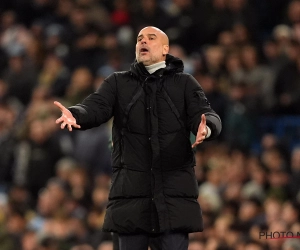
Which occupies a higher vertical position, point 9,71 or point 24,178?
point 9,71

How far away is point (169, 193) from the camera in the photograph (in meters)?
5.69

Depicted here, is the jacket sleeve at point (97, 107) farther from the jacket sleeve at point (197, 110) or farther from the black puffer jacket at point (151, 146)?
the jacket sleeve at point (197, 110)

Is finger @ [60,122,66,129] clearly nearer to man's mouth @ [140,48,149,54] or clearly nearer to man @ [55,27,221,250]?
man @ [55,27,221,250]

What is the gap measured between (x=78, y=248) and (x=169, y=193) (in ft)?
14.5

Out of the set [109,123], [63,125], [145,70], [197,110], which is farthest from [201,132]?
[109,123]

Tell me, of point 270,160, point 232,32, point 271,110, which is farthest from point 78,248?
point 232,32

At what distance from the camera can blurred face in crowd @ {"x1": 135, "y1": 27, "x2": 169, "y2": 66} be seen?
5.89 m

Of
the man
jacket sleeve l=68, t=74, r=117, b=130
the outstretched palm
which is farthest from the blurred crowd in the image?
the outstretched palm

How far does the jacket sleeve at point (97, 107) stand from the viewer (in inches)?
221

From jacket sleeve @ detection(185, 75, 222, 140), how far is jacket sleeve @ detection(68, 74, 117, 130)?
0.47 m

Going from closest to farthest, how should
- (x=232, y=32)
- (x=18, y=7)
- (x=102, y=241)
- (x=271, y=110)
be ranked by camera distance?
1. (x=102, y=241)
2. (x=271, y=110)
3. (x=232, y=32)
4. (x=18, y=7)

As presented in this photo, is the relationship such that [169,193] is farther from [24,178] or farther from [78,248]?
[24,178]

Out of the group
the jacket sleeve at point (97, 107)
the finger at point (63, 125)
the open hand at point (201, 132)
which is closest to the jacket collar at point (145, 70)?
the jacket sleeve at point (97, 107)

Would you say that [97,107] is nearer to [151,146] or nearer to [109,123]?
[151,146]
